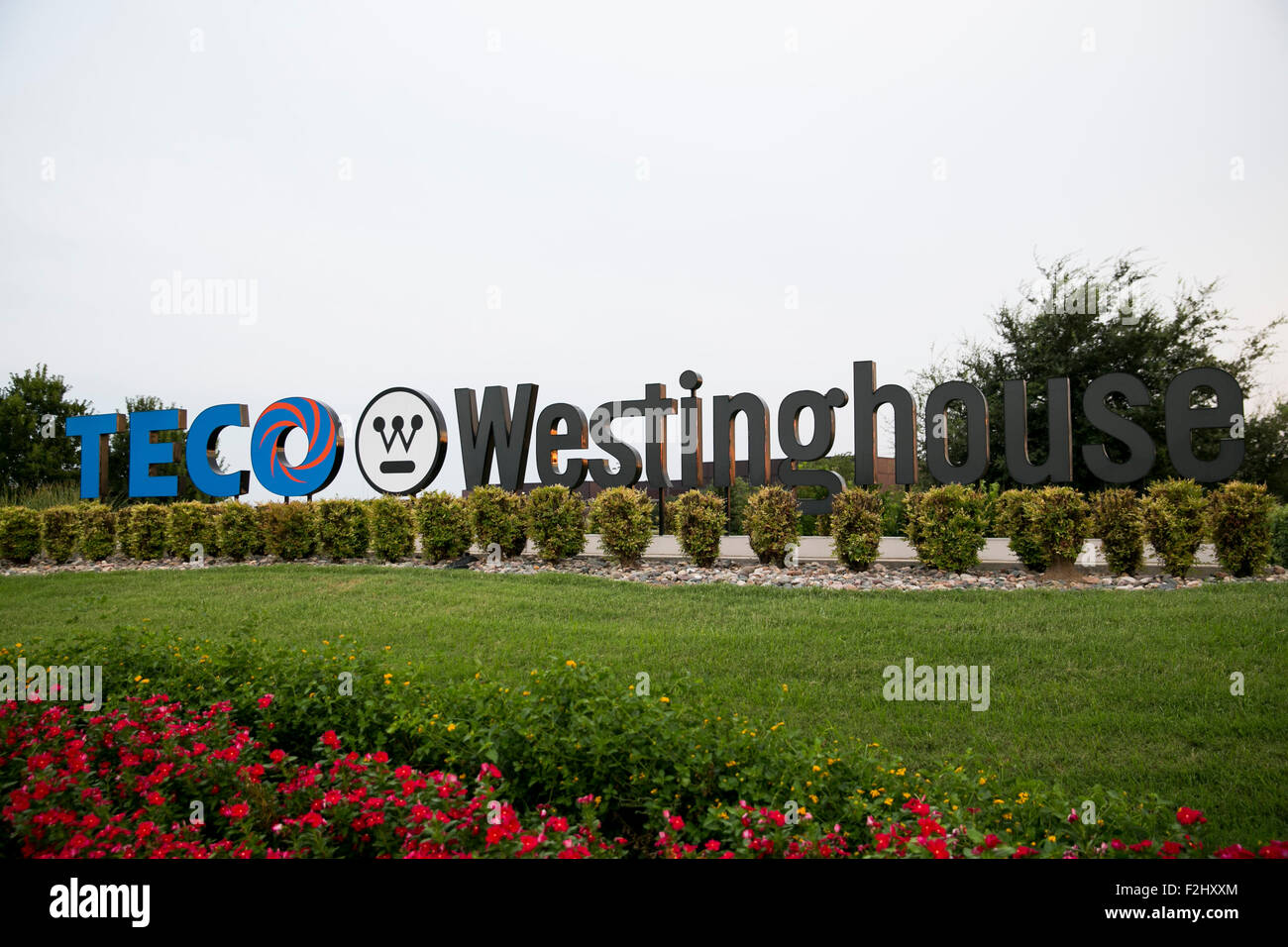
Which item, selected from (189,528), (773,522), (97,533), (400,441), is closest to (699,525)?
(773,522)

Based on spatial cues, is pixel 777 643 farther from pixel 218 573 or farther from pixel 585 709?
pixel 218 573

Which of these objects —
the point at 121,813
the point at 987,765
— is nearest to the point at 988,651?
the point at 987,765

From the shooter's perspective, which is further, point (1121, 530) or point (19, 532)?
point (19, 532)

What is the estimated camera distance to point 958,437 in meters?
20.8

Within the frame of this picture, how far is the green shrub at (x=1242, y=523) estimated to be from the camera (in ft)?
31.2

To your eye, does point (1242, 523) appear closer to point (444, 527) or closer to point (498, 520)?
point (498, 520)

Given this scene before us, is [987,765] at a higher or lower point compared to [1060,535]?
lower

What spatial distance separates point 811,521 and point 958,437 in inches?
265

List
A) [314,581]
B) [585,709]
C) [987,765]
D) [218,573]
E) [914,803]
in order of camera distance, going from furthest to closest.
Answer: [218,573] < [314,581] < [987,765] < [585,709] < [914,803]

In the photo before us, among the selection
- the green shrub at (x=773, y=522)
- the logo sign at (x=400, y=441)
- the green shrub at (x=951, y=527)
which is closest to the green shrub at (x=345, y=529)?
the logo sign at (x=400, y=441)

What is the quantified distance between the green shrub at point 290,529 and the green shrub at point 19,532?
5507 millimetres

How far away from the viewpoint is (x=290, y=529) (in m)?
13.9

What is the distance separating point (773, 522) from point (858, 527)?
1.25 m

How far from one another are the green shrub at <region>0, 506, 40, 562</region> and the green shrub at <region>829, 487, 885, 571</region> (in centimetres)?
1614
